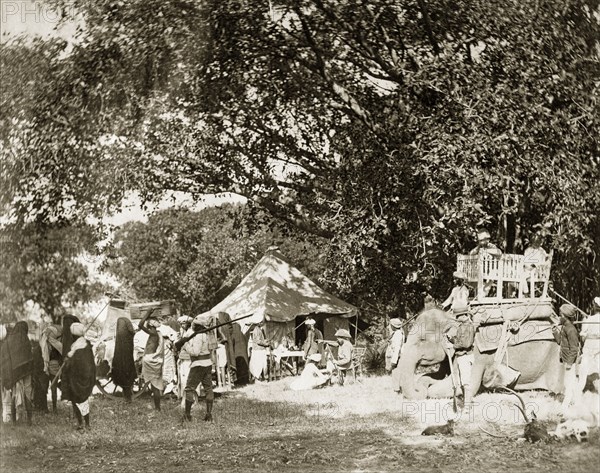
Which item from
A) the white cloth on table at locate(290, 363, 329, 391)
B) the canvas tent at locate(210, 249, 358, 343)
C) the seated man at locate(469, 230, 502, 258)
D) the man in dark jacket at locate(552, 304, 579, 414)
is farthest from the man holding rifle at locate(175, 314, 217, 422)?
the canvas tent at locate(210, 249, 358, 343)

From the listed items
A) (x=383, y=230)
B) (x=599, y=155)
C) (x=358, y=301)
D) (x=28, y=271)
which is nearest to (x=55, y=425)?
(x=28, y=271)

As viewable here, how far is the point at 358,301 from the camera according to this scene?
24312 millimetres

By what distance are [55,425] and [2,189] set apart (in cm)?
384

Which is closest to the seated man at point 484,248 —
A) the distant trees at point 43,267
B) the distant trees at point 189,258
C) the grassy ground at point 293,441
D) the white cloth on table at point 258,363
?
the grassy ground at point 293,441

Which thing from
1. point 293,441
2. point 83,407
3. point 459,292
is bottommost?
point 293,441

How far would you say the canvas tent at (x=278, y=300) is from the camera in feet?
66.3

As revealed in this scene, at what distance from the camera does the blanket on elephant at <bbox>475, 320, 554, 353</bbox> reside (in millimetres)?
12805

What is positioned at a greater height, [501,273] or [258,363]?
[501,273]

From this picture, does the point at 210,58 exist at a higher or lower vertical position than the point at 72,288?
higher

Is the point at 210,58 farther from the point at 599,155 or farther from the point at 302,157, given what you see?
the point at 599,155

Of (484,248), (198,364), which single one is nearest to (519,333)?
(484,248)

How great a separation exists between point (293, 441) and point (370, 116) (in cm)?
787

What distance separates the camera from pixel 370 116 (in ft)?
52.7

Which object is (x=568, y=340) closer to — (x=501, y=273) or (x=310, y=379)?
(x=501, y=273)
